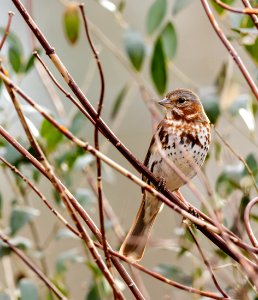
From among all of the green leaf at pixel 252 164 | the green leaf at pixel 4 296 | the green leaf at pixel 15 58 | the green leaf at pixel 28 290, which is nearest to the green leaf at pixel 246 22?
the green leaf at pixel 252 164

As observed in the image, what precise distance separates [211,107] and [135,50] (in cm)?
41

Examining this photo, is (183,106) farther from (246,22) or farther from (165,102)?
(246,22)

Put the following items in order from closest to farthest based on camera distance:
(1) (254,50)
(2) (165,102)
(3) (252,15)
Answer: (3) (252,15) → (1) (254,50) → (2) (165,102)

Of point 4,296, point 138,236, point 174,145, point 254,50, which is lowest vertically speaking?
point 138,236

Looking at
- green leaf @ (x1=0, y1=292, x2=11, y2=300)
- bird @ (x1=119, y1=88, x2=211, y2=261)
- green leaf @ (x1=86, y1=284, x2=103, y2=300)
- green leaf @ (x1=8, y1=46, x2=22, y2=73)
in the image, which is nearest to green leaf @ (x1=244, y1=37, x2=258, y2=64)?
bird @ (x1=119, y1=88, x2=211, y2=261)

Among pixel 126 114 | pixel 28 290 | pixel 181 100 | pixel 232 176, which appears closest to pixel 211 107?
pixel 232 176

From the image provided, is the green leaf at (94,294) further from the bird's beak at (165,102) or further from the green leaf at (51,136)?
the bird's beak at (165,102)

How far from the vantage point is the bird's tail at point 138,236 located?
11.2ft

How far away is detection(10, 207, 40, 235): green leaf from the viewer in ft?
12.3

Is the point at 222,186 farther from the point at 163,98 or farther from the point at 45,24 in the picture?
the point at 45,24

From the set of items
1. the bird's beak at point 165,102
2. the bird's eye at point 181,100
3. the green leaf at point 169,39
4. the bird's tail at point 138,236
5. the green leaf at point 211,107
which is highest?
the green leaf at point 169,39

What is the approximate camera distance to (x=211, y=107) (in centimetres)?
365

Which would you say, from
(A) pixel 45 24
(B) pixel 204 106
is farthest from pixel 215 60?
(B) pixel 204 106

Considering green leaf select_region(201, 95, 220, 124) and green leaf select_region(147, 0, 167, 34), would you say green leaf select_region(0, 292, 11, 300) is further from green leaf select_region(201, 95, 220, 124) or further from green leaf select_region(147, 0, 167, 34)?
green leaf select_region(147, 0, 167, 34)
